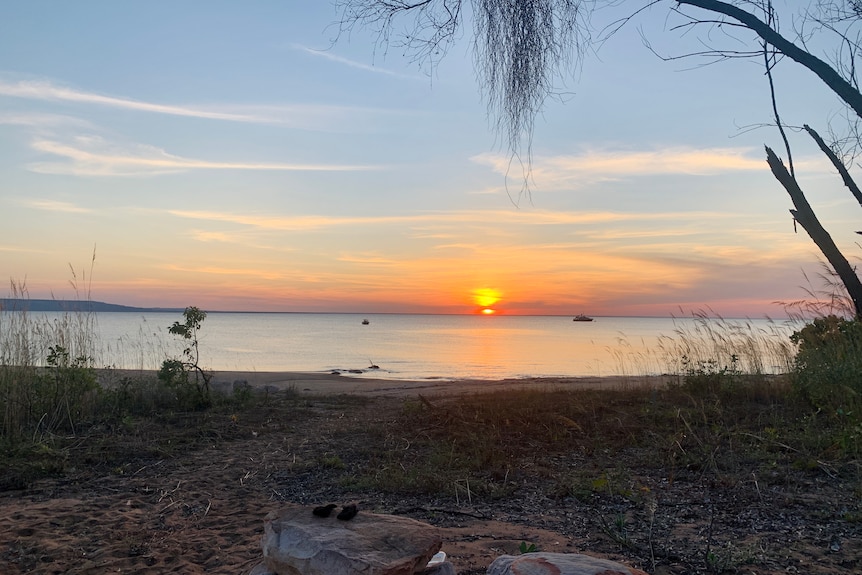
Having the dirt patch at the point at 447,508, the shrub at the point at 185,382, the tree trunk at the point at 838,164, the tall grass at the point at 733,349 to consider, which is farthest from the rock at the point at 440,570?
the tall grass at the point at 733,349

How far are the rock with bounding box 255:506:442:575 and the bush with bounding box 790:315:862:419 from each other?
4815 mm

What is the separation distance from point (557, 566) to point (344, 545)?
3.06ft

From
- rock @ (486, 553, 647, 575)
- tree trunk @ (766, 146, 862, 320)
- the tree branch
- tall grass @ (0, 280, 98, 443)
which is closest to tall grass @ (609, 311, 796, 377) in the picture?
tree trunk @ (766, 146, 862, 320)

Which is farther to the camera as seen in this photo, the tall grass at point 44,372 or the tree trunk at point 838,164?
the tall grass at point 44,372

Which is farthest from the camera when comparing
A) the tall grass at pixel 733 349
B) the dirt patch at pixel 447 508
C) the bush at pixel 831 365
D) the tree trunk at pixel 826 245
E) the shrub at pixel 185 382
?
the tall grass at pixel 733 349

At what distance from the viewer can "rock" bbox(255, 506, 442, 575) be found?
8.73ft

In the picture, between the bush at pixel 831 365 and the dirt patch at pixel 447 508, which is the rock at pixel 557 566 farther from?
the bush at pixel 831 365

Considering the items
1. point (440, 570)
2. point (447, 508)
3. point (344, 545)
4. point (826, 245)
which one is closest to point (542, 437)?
point (447, 508)

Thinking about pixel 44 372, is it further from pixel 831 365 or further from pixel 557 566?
pixel 831 365

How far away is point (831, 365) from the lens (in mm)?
7316

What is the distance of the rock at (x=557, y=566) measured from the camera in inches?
102

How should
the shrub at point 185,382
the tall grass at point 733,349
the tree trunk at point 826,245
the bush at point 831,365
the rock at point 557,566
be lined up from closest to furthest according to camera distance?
the rock at point 557,566 < the bush at point 831,365 < the tree trunk at point 826,245 < the shrub at point 185,382 < the tall grass at point 733,349

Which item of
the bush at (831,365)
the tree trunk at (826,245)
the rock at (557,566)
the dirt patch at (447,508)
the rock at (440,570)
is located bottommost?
the dirt patch at (447,508)

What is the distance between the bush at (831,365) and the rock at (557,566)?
14.2 ft
